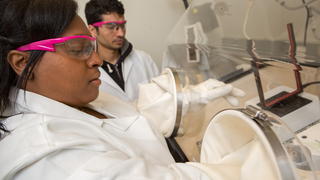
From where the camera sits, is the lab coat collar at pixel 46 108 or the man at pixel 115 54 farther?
the man at pixel 115 54

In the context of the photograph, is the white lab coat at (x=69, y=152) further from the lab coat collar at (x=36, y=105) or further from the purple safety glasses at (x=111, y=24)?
the purple safety glasses at (x=111, y=24)

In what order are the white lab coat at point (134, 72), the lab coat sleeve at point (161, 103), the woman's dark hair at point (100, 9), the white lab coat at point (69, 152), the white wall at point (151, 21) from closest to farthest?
the white lab coat at point (69, 152) < the lab coat sleeve at point (161, 103) < the woman's dark hair at point (100, 9) < the white lab coat at point (134, 72) < the white wall at point (151, 21)

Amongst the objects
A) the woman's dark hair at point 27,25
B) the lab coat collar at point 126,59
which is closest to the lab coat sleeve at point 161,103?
the woman's dark hair at point 27,25

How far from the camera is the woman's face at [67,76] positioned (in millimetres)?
656

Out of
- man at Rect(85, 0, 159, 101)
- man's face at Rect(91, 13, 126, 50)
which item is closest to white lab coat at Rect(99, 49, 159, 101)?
man at Rect(85, 0, 159, 101)

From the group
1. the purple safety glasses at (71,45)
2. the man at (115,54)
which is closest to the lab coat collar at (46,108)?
the purple safety glasses at (71,45)

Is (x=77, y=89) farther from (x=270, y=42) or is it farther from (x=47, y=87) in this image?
(x=270, y=42)

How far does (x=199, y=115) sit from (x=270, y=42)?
0.54 meters

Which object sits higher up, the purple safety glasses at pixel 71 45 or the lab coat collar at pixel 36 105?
the purple safety glasses at pixel 71 45

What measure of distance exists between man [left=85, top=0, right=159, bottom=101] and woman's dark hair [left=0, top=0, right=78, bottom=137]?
3.12 ft

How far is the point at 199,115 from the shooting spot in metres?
1.10

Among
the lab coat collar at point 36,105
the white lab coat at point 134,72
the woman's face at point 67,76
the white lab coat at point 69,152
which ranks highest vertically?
the woman's face at point 67,76

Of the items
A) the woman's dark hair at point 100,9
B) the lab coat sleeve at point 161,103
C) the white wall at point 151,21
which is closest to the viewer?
the lab coat sleeve at point 161,103

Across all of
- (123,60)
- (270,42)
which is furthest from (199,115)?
(123,60)
